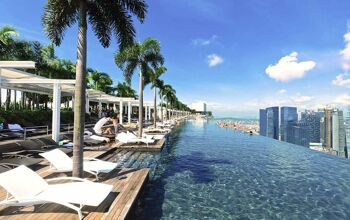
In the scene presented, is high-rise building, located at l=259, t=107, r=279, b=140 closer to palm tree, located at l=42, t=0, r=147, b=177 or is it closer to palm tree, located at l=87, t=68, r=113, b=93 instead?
palm tree, located at l=87, t=68, r=113, b=93

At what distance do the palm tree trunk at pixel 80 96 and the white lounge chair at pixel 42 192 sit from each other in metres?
1.23

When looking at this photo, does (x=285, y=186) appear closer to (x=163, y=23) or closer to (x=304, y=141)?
(x=163, y=23)

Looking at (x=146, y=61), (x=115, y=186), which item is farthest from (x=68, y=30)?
(x=146, y=61)

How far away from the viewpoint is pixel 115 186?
576 cm

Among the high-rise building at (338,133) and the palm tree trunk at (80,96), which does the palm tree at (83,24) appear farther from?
the high-rise building at (338,133)

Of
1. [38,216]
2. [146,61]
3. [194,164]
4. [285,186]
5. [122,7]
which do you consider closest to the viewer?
[38,216]

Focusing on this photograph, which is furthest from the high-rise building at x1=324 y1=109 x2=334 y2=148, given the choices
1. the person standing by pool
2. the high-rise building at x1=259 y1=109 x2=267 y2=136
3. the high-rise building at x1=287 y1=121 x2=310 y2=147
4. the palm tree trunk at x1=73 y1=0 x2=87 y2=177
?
the palm tree trunk at x1=73 y1=0 x2=87 y2=177

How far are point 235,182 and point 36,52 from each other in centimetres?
2951

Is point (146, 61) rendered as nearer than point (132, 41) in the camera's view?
No

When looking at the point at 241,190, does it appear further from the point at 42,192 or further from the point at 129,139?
the point at 129,139

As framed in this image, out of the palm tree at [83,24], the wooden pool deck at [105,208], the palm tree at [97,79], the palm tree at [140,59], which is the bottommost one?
the wooden pool deck at [105,208]

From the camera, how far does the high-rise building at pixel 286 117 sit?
71.0 metres

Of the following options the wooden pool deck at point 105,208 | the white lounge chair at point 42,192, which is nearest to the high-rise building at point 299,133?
the wooden pool deck at point 105,208

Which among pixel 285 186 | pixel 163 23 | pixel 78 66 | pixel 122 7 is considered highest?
pixel 163 23
